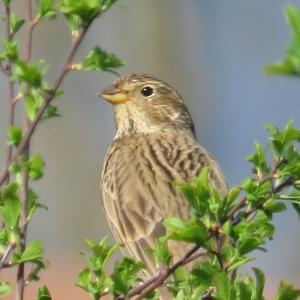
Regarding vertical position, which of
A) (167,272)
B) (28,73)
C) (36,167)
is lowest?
(167,272)

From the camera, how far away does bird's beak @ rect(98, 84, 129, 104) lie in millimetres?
6521

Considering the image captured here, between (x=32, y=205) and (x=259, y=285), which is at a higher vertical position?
(x=32, y=205)

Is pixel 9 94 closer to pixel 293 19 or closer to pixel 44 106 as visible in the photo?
pixel 44 106

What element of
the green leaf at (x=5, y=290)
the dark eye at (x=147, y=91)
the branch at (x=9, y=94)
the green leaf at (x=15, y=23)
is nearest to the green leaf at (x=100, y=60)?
the branch at (x=9, y=94)

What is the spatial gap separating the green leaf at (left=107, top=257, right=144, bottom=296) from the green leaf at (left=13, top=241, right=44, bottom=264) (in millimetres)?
182

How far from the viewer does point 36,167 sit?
10.8 ft

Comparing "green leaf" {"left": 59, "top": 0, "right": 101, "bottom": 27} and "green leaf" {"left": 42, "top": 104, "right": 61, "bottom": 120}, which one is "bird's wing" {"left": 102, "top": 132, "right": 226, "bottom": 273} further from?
"green leaf" {"left": 59, "top": 0, "right": 101, "bottom": 27}

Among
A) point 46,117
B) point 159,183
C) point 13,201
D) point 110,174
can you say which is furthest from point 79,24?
point 110,174

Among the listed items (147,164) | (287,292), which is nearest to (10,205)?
(287,292)

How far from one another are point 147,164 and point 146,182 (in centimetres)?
29

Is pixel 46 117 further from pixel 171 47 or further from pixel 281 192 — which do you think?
pixel 171 47

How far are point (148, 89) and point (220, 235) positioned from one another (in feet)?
11.9

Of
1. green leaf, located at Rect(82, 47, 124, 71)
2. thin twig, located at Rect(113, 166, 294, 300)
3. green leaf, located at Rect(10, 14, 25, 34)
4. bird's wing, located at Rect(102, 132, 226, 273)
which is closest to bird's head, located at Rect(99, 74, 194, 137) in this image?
bird's wing, located at Rect(102, 132, 226, 273)

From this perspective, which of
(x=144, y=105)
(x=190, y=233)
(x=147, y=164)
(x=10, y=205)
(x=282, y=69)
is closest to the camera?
(x=282, y=69)
